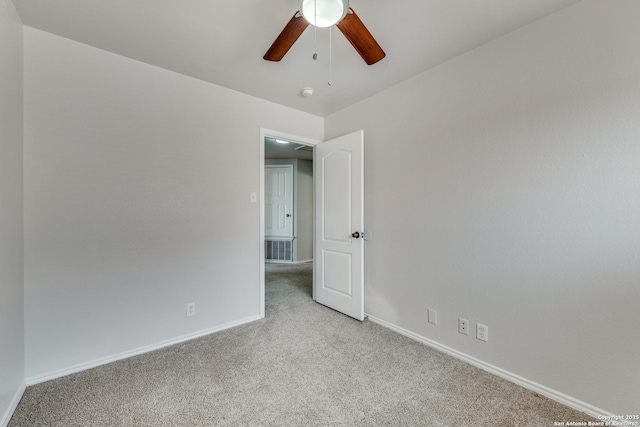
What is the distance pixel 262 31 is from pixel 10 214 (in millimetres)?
1865

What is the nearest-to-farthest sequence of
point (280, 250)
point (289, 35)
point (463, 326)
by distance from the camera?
point (289, 35), point (463, 326), point (280, 250)

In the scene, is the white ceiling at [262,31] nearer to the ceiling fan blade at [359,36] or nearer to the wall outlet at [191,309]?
the ceiling fan blade at [359,36]

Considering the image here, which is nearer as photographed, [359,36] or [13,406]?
[359,36]

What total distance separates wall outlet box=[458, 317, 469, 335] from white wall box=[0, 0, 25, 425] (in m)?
2.82

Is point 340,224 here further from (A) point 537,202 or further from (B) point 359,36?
(B) point 359,36

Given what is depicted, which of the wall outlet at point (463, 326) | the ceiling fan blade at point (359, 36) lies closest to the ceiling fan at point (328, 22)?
→ the ceiling fan blade at point (359, 36)

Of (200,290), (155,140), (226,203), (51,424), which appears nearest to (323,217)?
(226,203)

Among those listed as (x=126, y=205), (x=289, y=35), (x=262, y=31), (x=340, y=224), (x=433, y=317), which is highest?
(x=262, y=31)

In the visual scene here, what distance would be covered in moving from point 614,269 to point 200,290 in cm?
290

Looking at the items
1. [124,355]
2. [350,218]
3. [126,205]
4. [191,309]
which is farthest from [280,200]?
[124,355]

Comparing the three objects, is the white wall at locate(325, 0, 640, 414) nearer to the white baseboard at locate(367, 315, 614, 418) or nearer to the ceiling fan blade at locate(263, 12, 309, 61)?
the white baseboard at locate(367, 315, 614, 418)

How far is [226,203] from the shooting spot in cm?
261

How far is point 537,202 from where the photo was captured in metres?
1.69

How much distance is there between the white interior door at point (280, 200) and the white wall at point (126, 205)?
3.16 m
